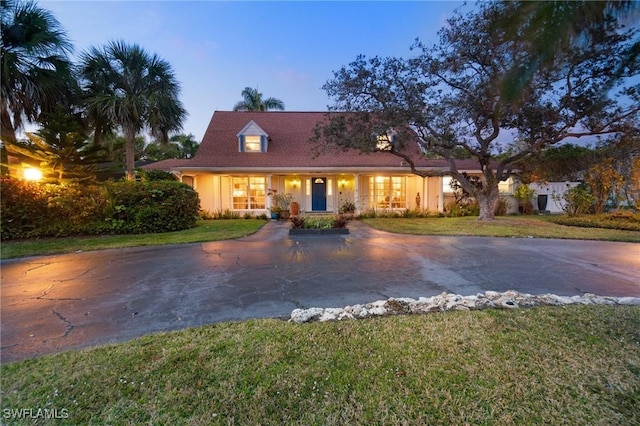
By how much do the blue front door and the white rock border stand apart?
42.4 ft

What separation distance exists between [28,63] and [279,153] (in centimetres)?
1014

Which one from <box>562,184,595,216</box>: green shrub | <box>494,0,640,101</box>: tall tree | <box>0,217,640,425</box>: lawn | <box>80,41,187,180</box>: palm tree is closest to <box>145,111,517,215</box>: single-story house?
<box>80,41,187,180</box>: palm tree

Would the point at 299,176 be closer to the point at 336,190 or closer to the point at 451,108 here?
the point at 336,190

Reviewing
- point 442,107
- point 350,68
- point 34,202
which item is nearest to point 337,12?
point 350,68

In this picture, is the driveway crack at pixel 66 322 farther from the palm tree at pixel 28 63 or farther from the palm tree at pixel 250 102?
the palm tree at pixel 250 102

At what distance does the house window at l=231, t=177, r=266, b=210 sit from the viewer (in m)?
15.7

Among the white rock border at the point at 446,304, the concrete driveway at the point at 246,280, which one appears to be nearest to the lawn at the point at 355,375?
the white rock border at the point at 446,304

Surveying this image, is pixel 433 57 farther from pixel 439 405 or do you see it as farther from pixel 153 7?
pixel 439 405

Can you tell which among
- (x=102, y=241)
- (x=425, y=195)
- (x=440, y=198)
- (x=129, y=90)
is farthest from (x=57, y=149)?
(x=440, y=198)

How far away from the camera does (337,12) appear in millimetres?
8859

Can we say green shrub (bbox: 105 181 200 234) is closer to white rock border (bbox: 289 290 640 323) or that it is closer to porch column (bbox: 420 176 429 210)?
white rock border (bbox: 289 290 640 323)

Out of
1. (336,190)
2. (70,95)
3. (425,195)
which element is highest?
(70,95)

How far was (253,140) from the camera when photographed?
53.5ft

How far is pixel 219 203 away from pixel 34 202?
25.5 feet
